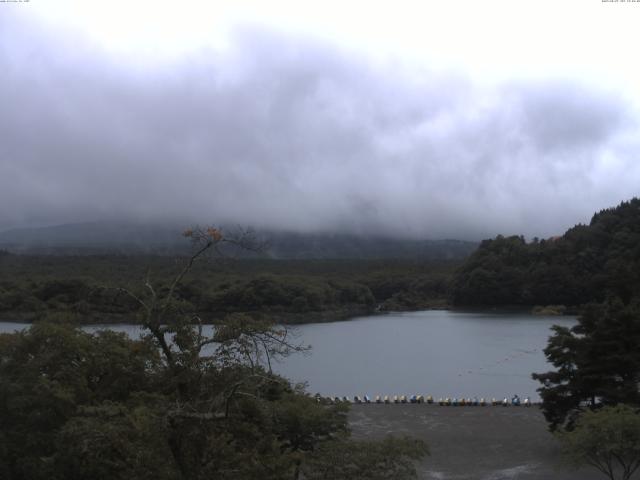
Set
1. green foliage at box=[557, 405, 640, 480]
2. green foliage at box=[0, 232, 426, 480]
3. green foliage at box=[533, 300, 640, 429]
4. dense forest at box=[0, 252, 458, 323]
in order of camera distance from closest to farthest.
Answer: green foliage at box=[0, 232, 426, 480] → green foliage at box=[557, 405, 640, 480] → green foliage at box=[533, 300, 640, 429] → dense forest at box=[0, 252, 458, 323]

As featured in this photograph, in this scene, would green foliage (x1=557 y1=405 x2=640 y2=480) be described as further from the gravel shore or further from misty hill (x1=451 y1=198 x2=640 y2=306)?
misty hill (x1=451 y1=198 x2=640 y2=306)

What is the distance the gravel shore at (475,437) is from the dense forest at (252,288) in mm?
21602

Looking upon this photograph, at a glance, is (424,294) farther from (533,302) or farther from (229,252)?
(229,252)

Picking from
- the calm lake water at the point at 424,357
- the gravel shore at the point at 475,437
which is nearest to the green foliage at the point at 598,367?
the gravel shore at the point at 475,437

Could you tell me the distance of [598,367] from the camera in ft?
60.7

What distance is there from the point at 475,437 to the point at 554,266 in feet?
214

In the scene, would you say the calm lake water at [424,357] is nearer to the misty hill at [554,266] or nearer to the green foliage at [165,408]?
the green foliage at [165,408]

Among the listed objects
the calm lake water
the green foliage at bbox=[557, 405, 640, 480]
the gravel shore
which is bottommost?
the calm lake water

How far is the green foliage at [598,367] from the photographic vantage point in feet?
60.2

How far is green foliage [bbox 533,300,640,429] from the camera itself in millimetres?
18344

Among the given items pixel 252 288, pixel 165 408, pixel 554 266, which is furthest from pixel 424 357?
pixel 554 266

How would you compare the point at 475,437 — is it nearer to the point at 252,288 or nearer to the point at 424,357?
the point at 424,357

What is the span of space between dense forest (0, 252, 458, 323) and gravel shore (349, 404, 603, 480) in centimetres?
2160

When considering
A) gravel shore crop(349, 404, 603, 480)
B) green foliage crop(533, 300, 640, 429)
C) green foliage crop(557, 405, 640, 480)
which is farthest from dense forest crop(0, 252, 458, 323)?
A: green foliage crop(557, 405, 640, 480)
